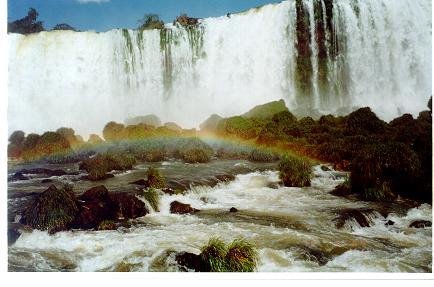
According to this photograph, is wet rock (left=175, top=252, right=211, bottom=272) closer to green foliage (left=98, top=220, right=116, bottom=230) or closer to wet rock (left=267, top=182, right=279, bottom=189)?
green foliage (left=98, top=220, right=116, bottom=230)

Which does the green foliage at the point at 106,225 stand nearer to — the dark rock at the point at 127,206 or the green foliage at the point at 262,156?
the dark rock at the point at 127,206

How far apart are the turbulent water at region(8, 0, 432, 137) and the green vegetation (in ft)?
5.20

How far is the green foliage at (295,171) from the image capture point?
6.35 metres

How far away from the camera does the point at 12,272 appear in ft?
19.2

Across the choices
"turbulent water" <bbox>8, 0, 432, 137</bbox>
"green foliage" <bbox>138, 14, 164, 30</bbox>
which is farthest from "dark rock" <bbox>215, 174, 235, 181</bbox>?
"green foliage" <bbox>138, 14, 164, 30</bbox>

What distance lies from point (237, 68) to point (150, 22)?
1213 mm

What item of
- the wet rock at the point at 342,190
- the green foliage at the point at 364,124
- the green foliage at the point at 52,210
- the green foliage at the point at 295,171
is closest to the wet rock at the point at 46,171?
the green foliage at the point at 52,210

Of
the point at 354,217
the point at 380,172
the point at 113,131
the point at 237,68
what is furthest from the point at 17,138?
the point at 380,172

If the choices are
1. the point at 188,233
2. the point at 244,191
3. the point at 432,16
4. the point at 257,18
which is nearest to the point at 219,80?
the point at 257,18

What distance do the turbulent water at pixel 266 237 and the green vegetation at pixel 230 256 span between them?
0.29ft

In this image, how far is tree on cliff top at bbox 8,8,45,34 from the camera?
6312 millimetres

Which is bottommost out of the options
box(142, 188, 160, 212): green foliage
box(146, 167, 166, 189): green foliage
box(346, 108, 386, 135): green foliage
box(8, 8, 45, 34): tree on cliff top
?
box(142, 188, 160, 212): green foliage

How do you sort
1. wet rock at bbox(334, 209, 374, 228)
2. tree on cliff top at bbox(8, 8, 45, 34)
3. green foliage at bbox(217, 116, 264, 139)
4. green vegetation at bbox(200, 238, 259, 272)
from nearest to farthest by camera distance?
green vegetation at bbox(200, 238, 259, 272) < wet rock at bbox(334, 209, 374, 228) < tree on cliff top at bbox(8, 8, 45, 34) < green foliage at bbox(217, 116, 264, 139)
